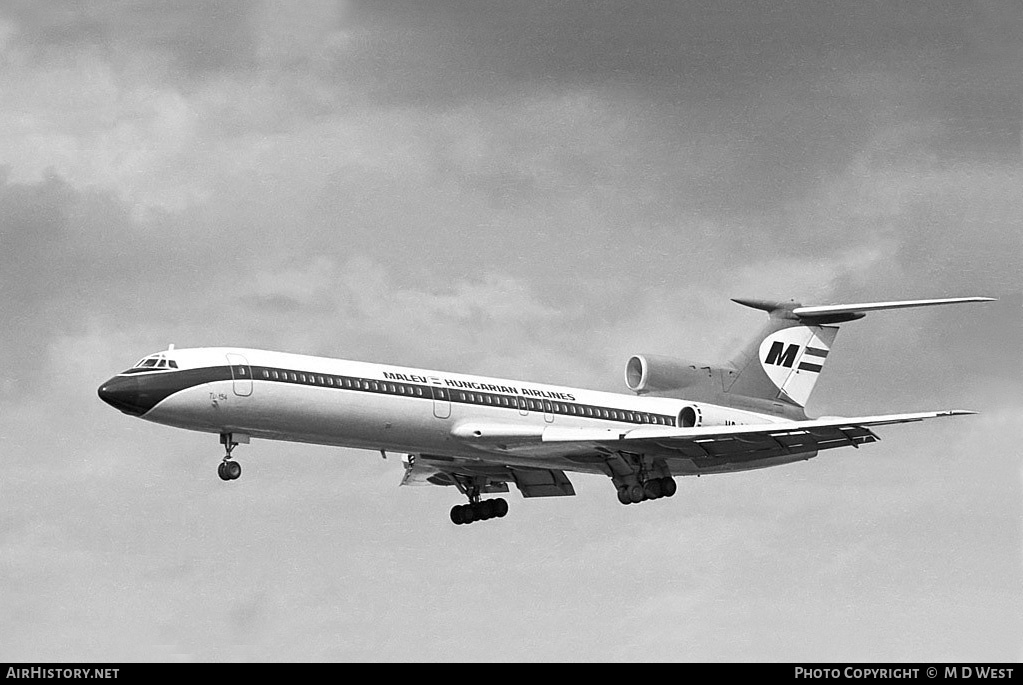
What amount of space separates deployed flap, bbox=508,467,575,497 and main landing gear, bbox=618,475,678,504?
278 cm

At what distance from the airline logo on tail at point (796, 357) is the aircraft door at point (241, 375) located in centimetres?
1713

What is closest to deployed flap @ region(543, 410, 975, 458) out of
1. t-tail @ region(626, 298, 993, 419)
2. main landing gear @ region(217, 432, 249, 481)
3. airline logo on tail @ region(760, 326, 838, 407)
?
t-tail @ region(626, 298, 993, 419)

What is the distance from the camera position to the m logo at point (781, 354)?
57.5 metres

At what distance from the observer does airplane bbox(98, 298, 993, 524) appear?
46.6 meters

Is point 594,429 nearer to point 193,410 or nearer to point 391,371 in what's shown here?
point 391,371

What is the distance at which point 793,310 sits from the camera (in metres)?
58.2

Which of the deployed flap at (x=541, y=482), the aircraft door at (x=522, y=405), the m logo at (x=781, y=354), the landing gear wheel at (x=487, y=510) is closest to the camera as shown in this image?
the aircraft door at (x=522, y=405)

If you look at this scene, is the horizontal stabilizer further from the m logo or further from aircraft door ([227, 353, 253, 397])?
aircraft door ([227, 353, 253, 397])

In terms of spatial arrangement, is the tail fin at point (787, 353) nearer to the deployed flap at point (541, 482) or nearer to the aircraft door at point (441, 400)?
the deployed flap at point (541, 482)

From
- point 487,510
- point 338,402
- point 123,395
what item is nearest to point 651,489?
point 487,510

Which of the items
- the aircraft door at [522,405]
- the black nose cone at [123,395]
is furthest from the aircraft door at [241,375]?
the aircraft door at [522,405]

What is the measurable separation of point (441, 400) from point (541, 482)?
7.00 m
